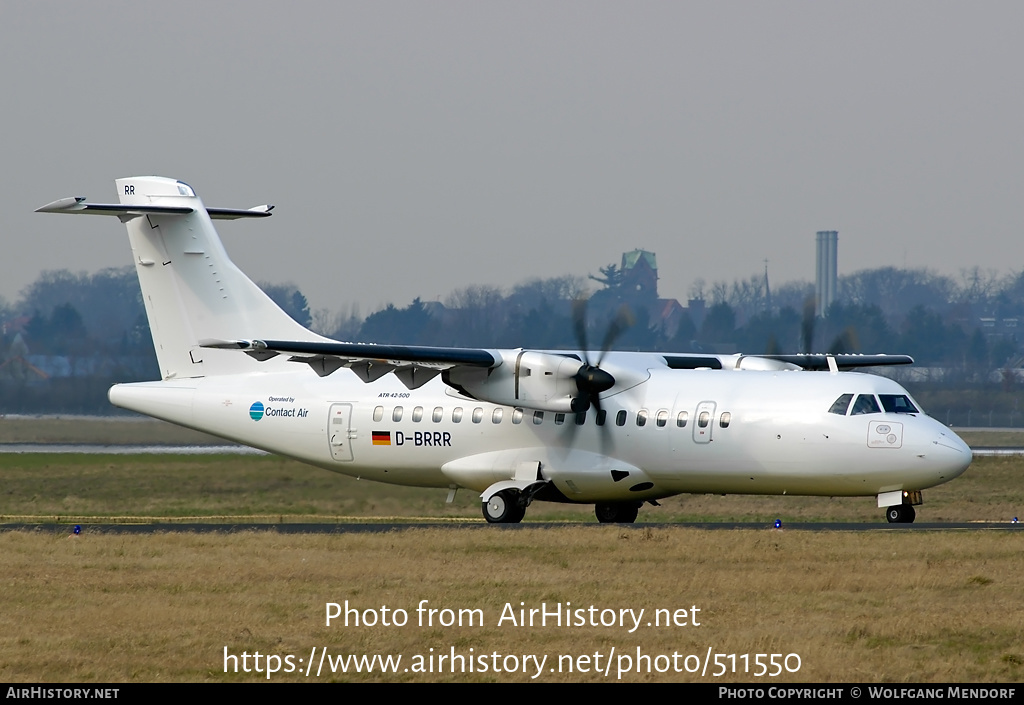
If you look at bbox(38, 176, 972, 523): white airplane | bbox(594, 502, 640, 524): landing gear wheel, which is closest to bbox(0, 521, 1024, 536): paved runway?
bbox(38, 176, 972, 523): white airplane

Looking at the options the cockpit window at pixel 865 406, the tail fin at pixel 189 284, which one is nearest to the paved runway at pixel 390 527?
the cockpit window at pixel 865 406

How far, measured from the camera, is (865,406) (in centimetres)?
2180

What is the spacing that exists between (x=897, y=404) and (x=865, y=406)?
59cm

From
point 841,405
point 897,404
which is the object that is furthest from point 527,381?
point 897,404

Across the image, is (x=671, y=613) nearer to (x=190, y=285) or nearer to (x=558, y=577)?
(x=558, y=577)

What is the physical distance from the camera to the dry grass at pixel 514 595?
Result: 11352 millimetres

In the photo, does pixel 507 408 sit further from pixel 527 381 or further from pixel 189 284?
pixel 189 284

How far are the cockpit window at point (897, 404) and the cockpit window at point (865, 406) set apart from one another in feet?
0.51

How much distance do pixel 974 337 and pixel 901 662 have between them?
64103 millimetres

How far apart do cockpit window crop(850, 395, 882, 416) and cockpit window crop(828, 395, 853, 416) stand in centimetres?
11

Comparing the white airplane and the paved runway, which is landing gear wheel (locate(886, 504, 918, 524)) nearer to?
the white airplane

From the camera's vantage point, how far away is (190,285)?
1051 inches

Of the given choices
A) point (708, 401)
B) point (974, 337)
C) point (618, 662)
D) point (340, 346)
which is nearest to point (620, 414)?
point (708, 401)

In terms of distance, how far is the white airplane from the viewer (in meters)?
21.9
